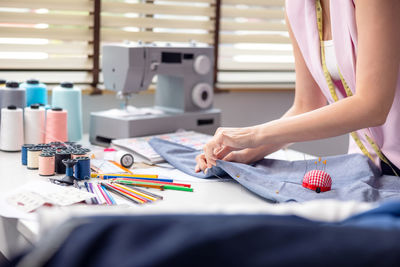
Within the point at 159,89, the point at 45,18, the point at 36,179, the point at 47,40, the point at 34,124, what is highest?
the point at 45,18

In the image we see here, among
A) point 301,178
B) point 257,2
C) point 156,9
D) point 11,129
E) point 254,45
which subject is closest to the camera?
point 301,178

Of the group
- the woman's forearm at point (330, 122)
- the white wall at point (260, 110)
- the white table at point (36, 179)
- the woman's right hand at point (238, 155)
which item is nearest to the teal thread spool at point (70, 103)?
the white table at point (36, 179)

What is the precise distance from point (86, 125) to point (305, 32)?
1536 mm

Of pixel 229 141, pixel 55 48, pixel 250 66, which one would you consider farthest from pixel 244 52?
pixel 229 141

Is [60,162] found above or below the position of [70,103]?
below

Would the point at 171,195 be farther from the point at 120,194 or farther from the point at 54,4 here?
the point at 54,4

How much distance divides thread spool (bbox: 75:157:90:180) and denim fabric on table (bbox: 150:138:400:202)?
30 cm

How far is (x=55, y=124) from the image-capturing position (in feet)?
6.39

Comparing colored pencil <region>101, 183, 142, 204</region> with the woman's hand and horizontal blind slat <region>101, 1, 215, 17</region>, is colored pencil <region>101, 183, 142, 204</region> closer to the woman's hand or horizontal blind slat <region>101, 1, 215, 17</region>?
the woman's hand

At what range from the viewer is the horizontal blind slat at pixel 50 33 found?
2.62 m

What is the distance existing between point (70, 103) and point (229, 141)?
874 mm

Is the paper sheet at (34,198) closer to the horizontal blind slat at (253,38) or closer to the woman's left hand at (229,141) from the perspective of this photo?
the woman's left hand at (229,141)

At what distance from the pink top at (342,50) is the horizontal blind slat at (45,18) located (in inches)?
56.4

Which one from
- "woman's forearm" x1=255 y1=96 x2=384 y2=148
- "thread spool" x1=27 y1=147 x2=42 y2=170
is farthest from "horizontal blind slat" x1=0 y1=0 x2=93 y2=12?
"woman's forearm" x1=255 y1=96 x2=384 y2=148
